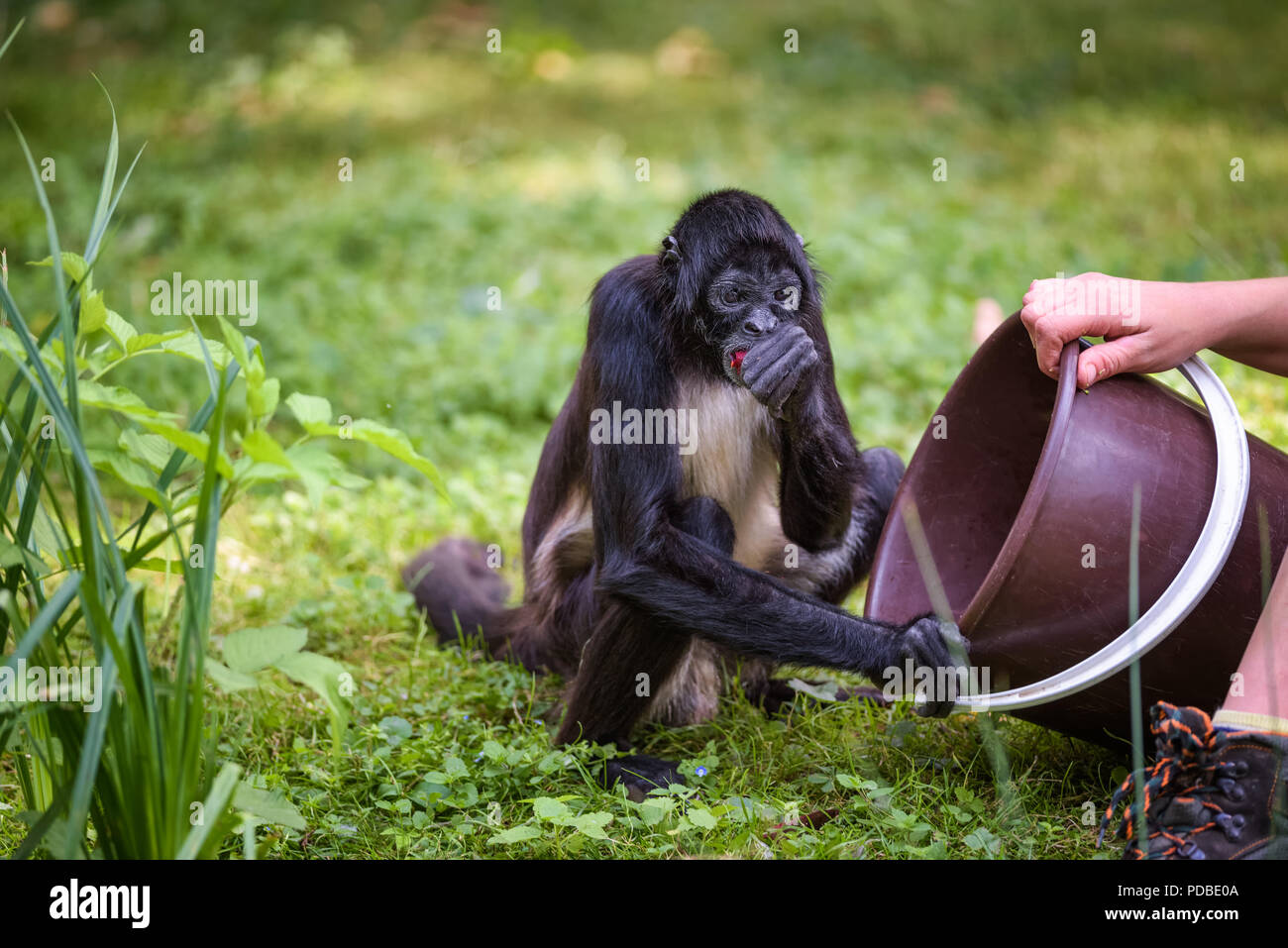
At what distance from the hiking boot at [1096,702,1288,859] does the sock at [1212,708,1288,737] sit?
23 millimetres

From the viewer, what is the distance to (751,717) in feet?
14.4

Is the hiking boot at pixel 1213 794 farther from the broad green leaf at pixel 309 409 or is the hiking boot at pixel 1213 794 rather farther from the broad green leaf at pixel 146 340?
the broad green leaf at pixel 146 340

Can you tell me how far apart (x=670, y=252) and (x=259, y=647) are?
197cm

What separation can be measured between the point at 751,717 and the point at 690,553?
87 centimetres

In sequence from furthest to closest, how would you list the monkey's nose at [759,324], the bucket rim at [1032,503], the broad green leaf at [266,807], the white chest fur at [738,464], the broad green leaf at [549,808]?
the white chest fur at [738,464], the monkey's nose at [759,324], the broad green leaf at [549,808], the bucket rim at [1032,503], the broad green leaf at [266,807]

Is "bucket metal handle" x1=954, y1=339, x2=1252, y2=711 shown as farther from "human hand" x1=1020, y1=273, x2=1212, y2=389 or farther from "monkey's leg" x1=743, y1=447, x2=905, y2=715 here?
"monkey's leg" x1=743, y1=447, x2=905, y2=715

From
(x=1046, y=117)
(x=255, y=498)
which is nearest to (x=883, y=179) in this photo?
(x=1046, y=117)

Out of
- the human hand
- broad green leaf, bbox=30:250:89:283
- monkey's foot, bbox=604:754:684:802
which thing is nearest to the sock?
the human hand

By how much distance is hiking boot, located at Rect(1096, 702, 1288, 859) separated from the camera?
9.59ft

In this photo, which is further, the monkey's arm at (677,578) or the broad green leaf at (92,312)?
the monkey's arm at (677,578)

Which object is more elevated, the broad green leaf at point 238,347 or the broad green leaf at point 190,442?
the broad green leaf at point 238,347

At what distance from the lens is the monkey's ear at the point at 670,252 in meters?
4.12

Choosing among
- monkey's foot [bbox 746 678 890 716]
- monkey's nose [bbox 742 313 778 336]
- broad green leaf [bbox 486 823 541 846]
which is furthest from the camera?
monkey's foot [bbox 746 678 890 716]

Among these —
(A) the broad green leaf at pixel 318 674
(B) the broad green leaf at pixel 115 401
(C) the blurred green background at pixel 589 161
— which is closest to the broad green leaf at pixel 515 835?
(A) the broad green leaf at pixel 318 674
